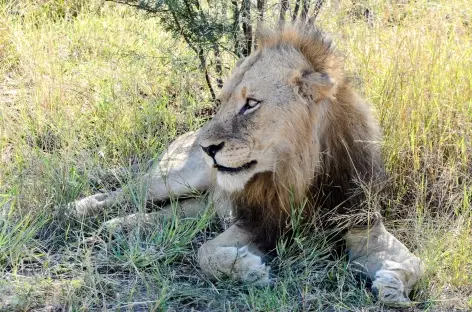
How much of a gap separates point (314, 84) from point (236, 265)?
825 mm

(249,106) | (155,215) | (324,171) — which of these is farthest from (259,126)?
(155,215)

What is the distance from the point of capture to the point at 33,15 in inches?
247

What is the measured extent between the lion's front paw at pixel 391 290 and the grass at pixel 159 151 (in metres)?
0.07

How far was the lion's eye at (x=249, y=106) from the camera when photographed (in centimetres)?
312

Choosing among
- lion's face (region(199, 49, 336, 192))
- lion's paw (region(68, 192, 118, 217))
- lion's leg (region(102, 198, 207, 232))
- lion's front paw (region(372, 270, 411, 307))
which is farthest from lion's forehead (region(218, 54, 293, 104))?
lion's paw (region(68, 192, 118, 217))

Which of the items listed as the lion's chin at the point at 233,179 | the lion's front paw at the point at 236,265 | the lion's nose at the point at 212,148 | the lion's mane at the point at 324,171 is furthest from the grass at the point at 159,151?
the lion's nose at the point at 212,148

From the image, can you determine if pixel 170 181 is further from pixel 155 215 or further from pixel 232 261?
pixel 232 261

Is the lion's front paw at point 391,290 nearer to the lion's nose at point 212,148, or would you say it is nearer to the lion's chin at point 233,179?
the lion's chin at point 233,179

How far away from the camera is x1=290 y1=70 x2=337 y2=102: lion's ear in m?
3.09

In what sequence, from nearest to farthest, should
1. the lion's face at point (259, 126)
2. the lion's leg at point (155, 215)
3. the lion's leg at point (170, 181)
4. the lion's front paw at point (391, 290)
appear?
→ the lion's front paw at point (391, 290), the lion's face at point (259, 126), the lion's leg at point (155, 215), the lion's leg at point (170, 181)

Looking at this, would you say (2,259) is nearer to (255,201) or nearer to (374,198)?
(255,201)

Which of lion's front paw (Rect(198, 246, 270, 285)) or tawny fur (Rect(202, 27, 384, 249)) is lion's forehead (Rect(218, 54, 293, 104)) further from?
lion's front paw (Rect(198, 246, 270, 285))

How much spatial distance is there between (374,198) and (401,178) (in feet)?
2.16

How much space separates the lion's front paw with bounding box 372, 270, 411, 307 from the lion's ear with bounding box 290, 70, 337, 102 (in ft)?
2.55
